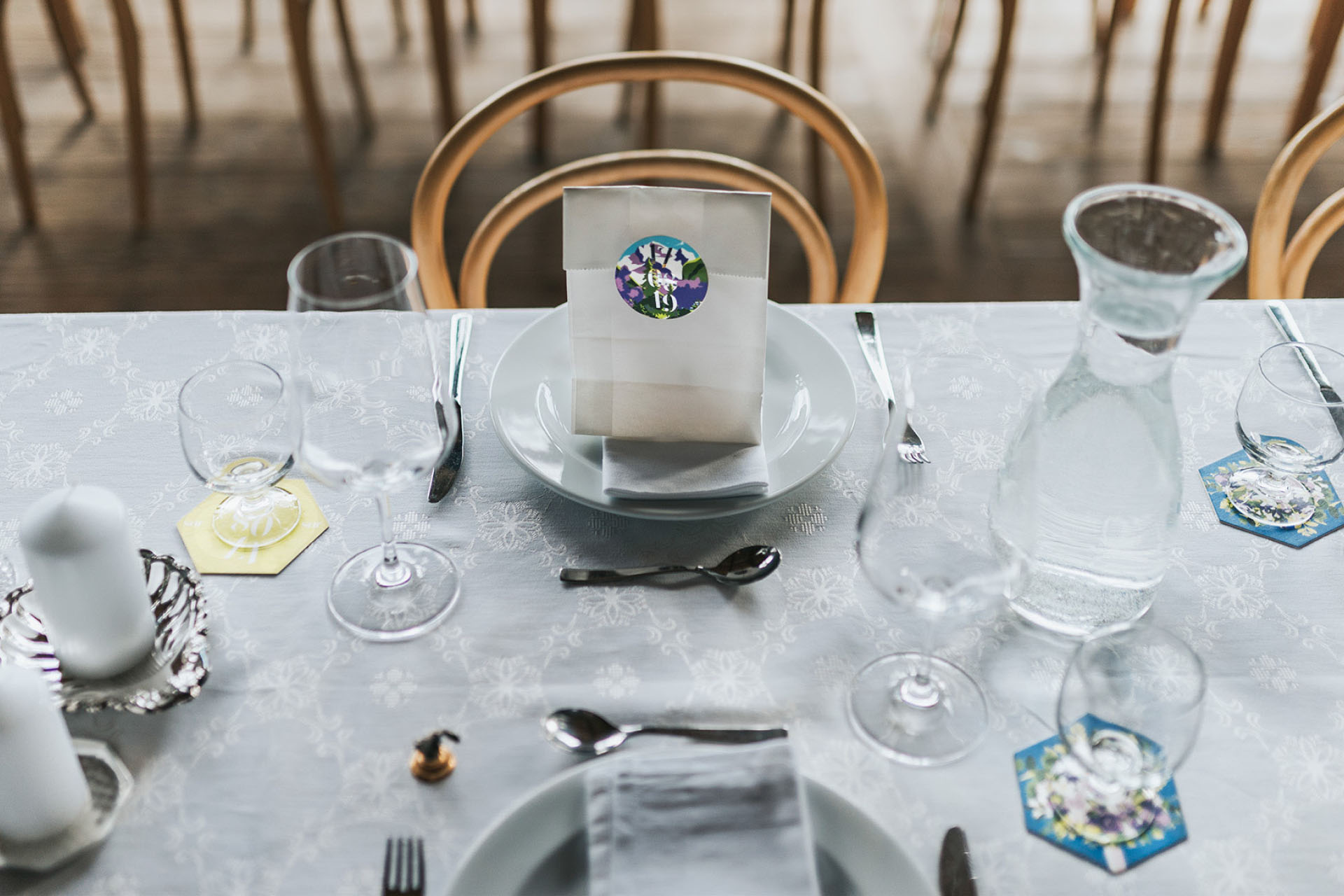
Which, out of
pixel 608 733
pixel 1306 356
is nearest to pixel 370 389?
pixel 608 733

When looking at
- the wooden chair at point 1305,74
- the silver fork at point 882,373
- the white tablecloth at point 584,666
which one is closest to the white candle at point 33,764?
the white tablecloth at point 584,666

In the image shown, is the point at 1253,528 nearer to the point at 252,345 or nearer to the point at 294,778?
the point at 294,778

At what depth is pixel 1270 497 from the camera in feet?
3.08

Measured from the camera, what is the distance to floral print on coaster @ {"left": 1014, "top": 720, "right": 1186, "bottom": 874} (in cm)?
70

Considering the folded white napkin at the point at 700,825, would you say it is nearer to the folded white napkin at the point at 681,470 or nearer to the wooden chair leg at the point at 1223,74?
the folded white napkin at the point at 681,470

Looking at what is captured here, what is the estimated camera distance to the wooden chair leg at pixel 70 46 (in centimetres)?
299

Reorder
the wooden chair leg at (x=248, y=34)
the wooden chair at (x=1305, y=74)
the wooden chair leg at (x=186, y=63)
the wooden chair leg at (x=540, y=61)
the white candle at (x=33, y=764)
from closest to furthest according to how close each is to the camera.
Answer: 1. the white candle at (x=33, y=764)
2. the wooden chair at (x=1305, y=74)
3. the wooden chair leg at (x=540, y=61)
4. the wooden chair leg at (x=186, y=63)
5. the wooden chair leg at (x=248, y=34)

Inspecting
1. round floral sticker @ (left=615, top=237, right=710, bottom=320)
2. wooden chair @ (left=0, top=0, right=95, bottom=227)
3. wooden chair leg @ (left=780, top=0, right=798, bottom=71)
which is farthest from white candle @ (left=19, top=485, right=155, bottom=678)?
wooden chair leg @ (left=780, top=0, right=798, bottom=71)

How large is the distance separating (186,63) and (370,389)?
102 inches

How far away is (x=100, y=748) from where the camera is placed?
0.75m

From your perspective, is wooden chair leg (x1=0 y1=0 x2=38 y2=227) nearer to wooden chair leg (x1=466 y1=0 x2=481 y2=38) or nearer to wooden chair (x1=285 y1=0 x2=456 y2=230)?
wooden chair (x1=285 y1=0 x2=456 y2=230)

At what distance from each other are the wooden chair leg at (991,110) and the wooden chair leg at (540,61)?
98 cm

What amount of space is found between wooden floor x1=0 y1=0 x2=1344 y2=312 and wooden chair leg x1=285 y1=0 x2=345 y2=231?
75 millimetres

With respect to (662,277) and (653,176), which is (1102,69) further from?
(662,277)
